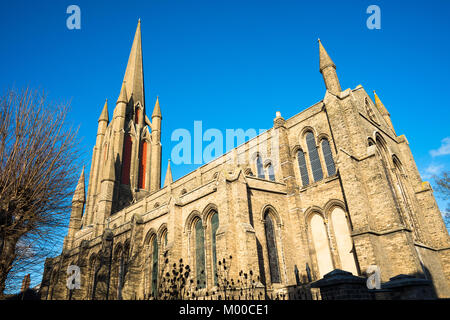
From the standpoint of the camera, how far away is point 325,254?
17.5 m

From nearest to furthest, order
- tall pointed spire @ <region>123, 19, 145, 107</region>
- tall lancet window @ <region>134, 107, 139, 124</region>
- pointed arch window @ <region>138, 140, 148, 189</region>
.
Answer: pointed arch window @ <region>138, 140, 148, 189</region> → tall lancet window @ <region>134, 107, 139, 124</region> → tall pointed spire @ <region>123, 19, 145, 107</region>

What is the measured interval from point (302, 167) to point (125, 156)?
2594 centimetres

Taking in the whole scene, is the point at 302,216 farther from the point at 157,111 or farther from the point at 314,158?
the point at 157,111

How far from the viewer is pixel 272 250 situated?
17812mm

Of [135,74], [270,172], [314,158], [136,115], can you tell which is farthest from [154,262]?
[135,74]

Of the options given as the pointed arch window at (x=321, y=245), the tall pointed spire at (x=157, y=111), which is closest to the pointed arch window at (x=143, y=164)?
the tall pointed spire at (x=157, y=111)

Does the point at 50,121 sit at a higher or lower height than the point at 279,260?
higher

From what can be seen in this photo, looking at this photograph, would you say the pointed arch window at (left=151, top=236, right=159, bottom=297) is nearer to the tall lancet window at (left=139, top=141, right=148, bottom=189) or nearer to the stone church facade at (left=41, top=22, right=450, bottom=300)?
the stone church facade at (left=41, top=22, right=450, bottom=300)

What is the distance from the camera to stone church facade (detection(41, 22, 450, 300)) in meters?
15.4

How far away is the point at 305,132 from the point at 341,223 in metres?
6.98

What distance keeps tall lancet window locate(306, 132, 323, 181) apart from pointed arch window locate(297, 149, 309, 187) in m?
0.50

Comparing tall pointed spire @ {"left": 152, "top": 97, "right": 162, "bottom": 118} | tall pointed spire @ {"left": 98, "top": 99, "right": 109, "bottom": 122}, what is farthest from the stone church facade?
tall pointed spire @ {"left": 98, "top": 99, "right": 109, "bottom": 122}
